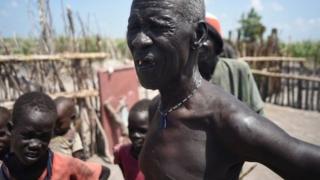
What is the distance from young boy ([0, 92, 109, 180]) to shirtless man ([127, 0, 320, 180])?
1.22 meters

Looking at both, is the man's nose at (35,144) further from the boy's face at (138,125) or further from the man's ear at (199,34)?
the man's ear at (199,34)

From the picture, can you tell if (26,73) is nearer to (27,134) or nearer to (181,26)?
(27,134)

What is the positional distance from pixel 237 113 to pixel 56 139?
267 cm

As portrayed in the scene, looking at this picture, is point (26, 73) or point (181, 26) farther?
point (26, 73)

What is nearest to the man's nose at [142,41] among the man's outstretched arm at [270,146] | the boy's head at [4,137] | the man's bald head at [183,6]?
the man's bald head at [183,6]

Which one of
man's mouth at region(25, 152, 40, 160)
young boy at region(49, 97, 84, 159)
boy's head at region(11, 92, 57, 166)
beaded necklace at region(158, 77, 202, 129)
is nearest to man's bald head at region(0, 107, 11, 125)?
young boy at region(49, 97, 84, 159)

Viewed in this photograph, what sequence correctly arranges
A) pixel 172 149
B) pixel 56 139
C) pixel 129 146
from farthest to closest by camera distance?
pixel 56 139 → pixel 129 146 → pixel 172 149

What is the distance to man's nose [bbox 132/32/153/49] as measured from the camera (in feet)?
4.13

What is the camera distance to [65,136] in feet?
11.9

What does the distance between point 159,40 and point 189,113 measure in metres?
0.27

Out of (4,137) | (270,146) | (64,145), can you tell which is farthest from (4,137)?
(270,146)

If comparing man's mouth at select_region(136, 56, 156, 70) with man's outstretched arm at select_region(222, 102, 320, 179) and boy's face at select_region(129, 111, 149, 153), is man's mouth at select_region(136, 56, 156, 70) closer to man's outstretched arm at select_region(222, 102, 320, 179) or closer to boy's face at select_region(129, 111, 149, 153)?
man's outstretched arm at select_region(222, 102, 320, 179)

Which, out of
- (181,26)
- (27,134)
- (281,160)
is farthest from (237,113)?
(27,134)

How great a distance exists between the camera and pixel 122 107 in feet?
21.4
